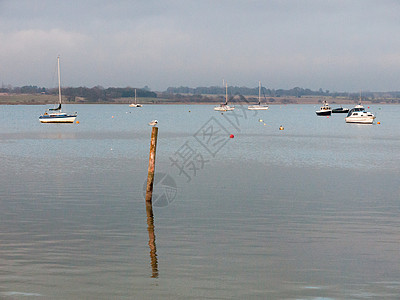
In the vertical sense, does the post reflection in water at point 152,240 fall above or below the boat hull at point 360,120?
above

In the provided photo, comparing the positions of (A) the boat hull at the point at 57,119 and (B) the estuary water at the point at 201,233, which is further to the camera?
(A) the boat hull at the point at 57,119

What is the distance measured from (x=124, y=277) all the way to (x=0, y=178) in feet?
86.1

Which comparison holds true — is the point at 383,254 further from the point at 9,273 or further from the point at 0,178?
the point at 0,178

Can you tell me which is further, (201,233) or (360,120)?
(360,120)

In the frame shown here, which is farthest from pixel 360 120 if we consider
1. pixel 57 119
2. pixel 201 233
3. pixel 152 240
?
pixel 152 240

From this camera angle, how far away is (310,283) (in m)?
17.1

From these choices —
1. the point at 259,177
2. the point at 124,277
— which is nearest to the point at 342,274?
the point at 124,277

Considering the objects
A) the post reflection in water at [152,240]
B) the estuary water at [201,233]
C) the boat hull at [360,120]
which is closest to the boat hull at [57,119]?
the boat hull at [360,120]

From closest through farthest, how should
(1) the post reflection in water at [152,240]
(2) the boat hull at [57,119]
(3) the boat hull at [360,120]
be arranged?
1. (1) the post reflection in water at [152,240]
2. (2) the boat hull at [57,119]
3. (3) the boat hull at [360,120]

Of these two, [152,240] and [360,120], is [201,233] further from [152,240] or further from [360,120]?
[360,120]

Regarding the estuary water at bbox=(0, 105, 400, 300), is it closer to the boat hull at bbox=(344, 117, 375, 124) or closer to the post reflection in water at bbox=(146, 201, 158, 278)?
the post reflection in water at bbox=(146, 201, 158, 278)

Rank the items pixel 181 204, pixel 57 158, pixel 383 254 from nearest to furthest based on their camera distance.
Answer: pixel 383 254 < pixel 181 204 < pixel 57 158

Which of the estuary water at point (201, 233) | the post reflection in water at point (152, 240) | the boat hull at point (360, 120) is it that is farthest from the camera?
the boat hull at point (360, 120)

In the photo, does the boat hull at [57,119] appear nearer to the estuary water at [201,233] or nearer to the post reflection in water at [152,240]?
the estuary water at [201,233]
